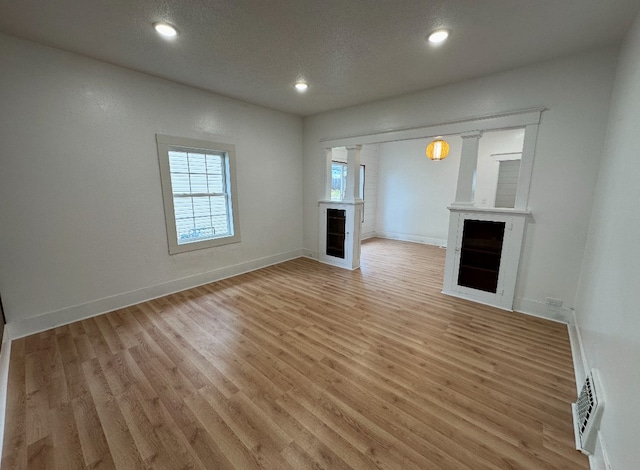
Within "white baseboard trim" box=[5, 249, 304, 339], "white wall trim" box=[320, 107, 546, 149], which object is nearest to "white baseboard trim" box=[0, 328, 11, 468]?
"white baseboard trim" box=[5, 249, 304, 339]

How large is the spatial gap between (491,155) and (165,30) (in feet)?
20.6

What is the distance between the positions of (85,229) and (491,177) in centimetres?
730

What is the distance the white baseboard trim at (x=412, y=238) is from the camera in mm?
6566

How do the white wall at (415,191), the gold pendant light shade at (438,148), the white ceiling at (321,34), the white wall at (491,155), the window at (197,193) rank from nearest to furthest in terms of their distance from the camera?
the white ceiling at (321,34) → the window at (197,193) → the gold pendant light shade at (438,148) → the white wall at (491,155) → the white wall at (415,191)

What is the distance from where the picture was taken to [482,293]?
3.26 metres

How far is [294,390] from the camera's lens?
1.86m

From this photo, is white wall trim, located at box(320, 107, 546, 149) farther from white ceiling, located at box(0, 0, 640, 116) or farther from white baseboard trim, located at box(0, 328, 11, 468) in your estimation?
white baseboard trim, located at box(0, 328, 11, 468)

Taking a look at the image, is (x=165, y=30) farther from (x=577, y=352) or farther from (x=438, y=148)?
(x=577, y=352)

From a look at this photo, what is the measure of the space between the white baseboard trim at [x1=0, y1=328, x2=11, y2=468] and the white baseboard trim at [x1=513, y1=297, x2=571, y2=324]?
179 inches

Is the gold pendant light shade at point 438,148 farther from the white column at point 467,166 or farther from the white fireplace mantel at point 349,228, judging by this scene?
the white fireplace mantel at point 349,228

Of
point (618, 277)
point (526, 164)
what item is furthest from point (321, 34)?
point (618, 277)

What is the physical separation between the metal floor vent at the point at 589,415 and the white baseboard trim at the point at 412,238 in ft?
16.7

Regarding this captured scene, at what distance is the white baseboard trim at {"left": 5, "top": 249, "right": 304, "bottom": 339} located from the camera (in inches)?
100.0

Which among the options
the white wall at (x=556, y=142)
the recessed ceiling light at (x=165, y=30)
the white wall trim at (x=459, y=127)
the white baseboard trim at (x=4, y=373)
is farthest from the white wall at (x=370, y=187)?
the white baseboard trim at (x=4, y=373)
